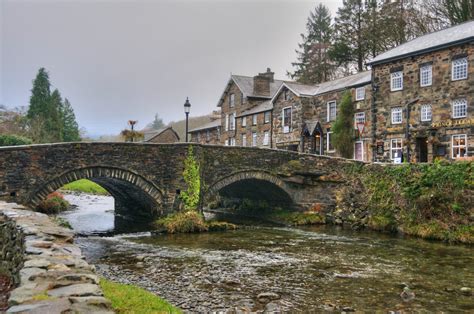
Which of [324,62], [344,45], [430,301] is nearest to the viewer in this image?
[430,301]

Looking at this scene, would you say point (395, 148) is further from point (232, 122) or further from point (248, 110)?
A: point (232, 122)

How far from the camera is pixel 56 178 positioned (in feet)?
59.7

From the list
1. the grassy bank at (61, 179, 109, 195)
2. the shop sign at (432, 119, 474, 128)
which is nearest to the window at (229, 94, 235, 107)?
the grassy bank at (61, 179, 109, 195)

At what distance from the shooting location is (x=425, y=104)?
28.5m

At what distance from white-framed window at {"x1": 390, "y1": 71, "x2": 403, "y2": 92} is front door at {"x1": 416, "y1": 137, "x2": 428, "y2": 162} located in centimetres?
388

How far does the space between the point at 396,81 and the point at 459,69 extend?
176 inches

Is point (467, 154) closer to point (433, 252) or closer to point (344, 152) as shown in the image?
point (344, 152)

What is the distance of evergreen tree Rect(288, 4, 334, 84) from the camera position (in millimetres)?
54812

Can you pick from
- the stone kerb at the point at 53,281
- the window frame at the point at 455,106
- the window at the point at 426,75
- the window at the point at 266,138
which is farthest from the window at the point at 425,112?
the stone kerb at the point at 53,281

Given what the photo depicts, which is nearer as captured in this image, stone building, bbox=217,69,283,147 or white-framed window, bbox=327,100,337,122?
white-framed window, bbox=327,100,337,122

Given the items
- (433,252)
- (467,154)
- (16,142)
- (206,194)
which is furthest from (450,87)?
(16,142)

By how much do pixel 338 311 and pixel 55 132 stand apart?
178 feet

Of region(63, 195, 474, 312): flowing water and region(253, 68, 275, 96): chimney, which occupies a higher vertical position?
region(253, 68, 275, 96): chimney

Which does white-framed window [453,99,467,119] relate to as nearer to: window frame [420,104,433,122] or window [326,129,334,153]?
window frame [420,104,433,122]
